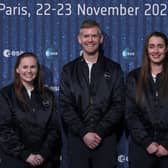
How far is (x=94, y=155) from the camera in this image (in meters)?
4.24

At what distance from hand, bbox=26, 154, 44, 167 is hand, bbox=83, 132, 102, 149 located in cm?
43

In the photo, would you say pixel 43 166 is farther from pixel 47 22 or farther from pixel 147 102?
pixel 47 22

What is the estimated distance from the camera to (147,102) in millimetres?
4148

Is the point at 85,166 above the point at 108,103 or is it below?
below

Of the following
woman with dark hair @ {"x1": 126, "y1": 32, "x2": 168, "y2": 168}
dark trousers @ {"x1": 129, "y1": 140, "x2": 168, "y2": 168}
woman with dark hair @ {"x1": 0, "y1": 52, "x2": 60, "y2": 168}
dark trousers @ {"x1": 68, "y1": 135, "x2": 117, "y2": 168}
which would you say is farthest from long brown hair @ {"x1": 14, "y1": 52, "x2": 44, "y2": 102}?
dark trousers @ {"x1": 129, "y1": 140, "x2": 168, "y2": 168}

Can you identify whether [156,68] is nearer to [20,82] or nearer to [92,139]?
[92,139]

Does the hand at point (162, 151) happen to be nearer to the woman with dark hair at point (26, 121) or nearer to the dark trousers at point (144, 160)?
the dark trousers at point (144, 160)

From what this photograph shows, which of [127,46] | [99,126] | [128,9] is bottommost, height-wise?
[99,126]

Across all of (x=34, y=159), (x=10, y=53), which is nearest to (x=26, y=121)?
(x=34, y=159)

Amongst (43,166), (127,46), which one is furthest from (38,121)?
(127,46)

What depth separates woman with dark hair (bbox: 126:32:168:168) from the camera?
4.07 metres

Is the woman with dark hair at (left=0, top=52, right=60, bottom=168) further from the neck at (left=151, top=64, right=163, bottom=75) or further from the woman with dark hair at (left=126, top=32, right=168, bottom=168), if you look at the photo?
the neck at (left=151, top=64, right=163, bottom=75)

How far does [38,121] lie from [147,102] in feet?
3.30

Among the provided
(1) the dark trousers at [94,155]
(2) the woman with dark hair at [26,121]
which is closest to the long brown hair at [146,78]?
(1) the dark trousers at [94,155]
